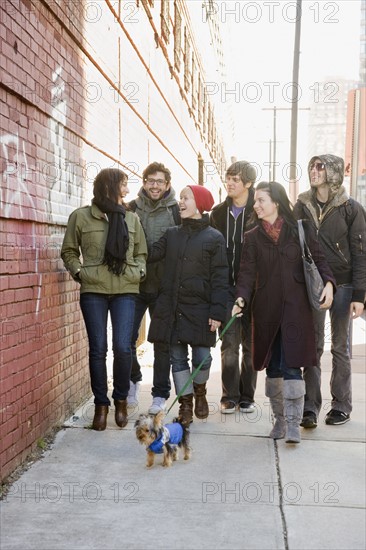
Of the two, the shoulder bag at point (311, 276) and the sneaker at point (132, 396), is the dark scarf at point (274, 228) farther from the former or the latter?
the sneaker at point (132, 396)

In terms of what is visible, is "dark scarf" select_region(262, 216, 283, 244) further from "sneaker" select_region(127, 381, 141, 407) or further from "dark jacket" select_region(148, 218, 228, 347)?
"sneaker" select_region(127, 381, 141, 407)

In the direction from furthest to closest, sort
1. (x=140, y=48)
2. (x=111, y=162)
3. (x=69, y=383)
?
(x=140, y=48) → (x=111, y=162) → (x=69, y=383)

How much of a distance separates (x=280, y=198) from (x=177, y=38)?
1219cm

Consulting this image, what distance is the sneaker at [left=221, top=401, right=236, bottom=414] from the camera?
22.1ft

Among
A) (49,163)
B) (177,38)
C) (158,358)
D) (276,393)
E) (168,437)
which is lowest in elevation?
(168,437)

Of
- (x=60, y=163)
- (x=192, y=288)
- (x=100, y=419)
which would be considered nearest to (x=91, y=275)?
(x=192, y=288)

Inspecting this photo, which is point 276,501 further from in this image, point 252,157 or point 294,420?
point 252,157

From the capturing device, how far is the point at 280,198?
592 cm

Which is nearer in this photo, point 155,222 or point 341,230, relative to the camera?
point 341,230

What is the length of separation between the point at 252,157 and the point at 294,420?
329 ft

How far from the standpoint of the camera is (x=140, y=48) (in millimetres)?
10773

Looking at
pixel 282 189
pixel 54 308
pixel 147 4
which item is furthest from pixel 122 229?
pixel 147 4

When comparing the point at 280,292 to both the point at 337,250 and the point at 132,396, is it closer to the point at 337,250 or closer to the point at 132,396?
the point at 337,250

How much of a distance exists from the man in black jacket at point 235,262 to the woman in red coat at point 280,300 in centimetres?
59
